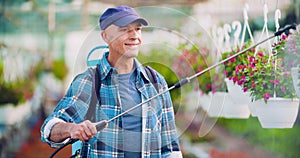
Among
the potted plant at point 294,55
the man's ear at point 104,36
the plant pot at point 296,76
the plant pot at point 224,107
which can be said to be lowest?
the plant pot at point 224,107

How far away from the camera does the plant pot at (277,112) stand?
295 cm

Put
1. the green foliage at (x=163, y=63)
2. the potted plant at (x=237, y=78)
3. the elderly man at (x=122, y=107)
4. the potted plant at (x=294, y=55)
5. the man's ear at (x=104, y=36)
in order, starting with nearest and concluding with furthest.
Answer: the elderly man at (x=122, y=107) → the man's ear at (x=104, y=36) → the green foliage at (x=163, y=63) → the potted plant at (x=294, y=55) → the potted plant at (x=237, y=78)

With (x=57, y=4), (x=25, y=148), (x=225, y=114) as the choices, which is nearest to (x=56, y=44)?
(x=57, y=4)

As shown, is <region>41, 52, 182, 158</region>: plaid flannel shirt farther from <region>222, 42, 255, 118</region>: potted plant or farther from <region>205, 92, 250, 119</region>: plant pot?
<region>222, 42, 255, 118</region>: potted plant

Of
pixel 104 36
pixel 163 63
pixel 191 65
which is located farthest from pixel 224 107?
pixel 104 36

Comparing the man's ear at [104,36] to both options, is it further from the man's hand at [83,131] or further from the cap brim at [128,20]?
the man's hand at [83,131]

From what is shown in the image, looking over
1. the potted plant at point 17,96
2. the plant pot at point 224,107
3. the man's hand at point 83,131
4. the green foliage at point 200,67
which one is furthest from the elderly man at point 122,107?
the potted plant at point 17,96

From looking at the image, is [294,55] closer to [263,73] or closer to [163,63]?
[263,73]

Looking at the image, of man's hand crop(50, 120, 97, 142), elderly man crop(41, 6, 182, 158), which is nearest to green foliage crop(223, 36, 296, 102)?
elderly man crop(41, 6, 182, 158)

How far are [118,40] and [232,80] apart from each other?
32.2 inches

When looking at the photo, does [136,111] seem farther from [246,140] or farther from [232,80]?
[246,140]

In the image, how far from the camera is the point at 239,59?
3000 mm

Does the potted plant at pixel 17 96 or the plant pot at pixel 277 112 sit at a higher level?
the potted plant at pixel 17 96

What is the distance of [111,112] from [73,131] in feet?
0.75
